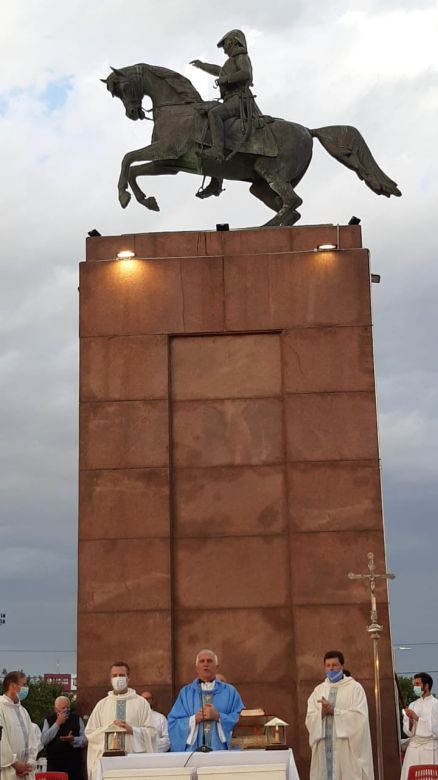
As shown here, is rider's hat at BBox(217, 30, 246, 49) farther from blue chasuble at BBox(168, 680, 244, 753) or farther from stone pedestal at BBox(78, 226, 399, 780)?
blue chasuble at BBox(168, 680, 244, 753)

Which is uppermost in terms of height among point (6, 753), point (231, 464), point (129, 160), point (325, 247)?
point (129, 160)

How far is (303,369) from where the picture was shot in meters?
16.8

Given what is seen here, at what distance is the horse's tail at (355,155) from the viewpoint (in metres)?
18.3

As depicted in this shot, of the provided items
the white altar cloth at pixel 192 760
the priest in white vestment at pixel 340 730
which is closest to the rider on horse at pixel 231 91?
the priest in white vestment at pixel 340 730

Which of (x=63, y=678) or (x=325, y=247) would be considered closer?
(x=325, y=247)

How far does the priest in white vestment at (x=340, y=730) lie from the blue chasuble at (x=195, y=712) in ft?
8.53

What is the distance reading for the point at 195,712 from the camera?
11.3 meters

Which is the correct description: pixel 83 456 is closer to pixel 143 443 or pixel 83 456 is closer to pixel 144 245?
pixel 143 443

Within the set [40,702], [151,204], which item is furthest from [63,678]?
[151,204]

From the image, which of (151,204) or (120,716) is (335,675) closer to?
(120,716)

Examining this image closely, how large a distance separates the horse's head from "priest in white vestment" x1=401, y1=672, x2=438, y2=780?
9252 mm

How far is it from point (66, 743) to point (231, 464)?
4.23 m

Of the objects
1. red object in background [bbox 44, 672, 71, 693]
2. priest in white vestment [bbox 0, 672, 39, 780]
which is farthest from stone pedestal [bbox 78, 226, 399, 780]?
red object in background [bbox 44, 672, 71, 693]

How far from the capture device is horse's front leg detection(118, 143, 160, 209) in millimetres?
17844
